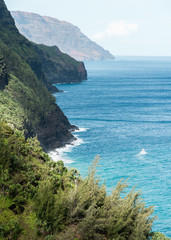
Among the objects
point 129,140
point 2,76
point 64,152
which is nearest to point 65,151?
Answer: point 64,152

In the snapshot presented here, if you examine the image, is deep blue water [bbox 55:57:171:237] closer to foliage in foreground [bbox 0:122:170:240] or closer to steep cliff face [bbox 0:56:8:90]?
steep cliff face [bbox 0:56:8:90]

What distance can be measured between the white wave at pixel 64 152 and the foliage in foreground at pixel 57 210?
4646 centimetres

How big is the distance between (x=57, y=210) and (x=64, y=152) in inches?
2286

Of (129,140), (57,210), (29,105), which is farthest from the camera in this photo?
(129,140)

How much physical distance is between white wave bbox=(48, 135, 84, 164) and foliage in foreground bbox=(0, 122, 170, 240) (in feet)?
152

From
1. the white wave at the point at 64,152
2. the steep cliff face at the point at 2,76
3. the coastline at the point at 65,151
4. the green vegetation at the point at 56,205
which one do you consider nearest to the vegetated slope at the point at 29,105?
the steep cliff face at the point at 2,76

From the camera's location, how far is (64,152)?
82250 millimetres

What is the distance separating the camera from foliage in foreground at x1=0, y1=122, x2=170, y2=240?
943 inches

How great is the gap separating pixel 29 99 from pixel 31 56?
45384 mm

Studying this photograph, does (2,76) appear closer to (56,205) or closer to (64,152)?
(64,152)

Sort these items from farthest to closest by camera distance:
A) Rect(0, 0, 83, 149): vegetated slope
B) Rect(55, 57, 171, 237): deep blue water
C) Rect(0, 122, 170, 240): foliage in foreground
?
Rect(0, 0, 83, 149): vegetated slope → Rect(55, 57, 171, 237): deep blue water → Rect(0, 122, 170, 240): foliage in foreground

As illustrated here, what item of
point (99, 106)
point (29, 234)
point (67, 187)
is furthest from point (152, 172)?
point (99, 106)

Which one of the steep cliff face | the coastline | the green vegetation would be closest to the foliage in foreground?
the green vegetation

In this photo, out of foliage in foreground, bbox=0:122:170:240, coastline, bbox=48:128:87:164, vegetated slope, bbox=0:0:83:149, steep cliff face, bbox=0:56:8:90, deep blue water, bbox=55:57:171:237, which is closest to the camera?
foliage in foreground, bbox=0:122:170:240
